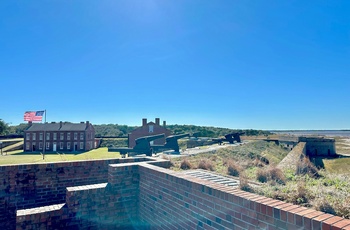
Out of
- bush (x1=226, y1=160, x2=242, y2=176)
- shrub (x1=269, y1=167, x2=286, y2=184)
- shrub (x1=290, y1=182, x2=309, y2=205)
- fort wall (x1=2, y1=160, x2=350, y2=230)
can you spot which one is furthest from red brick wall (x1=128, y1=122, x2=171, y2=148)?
shrub (x1=290, y1=182, x2=309, y2=205)

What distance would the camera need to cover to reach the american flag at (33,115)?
110ft

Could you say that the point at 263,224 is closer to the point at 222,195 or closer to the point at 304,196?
the point at 222,195

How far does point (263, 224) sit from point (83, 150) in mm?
52490

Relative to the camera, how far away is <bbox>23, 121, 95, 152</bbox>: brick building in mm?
49938

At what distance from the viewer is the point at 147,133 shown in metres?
36.8

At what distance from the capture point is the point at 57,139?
5059 cm

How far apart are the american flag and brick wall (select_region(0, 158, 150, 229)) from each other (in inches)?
1272

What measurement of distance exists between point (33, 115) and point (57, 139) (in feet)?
59.2

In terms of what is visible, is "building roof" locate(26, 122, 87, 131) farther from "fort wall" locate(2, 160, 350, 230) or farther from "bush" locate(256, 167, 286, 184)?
"bush" locate(256, 167, 286, 184)

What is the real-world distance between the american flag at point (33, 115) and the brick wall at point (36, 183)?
3232 cm

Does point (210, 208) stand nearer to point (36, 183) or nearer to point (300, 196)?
point (300, 196)

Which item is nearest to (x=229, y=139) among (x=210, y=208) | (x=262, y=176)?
(x=262, y=176)

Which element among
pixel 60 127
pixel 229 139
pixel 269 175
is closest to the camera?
pixel 269 175

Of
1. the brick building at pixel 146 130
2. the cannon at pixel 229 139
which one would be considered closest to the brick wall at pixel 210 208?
the cannon at pixel 229 139
